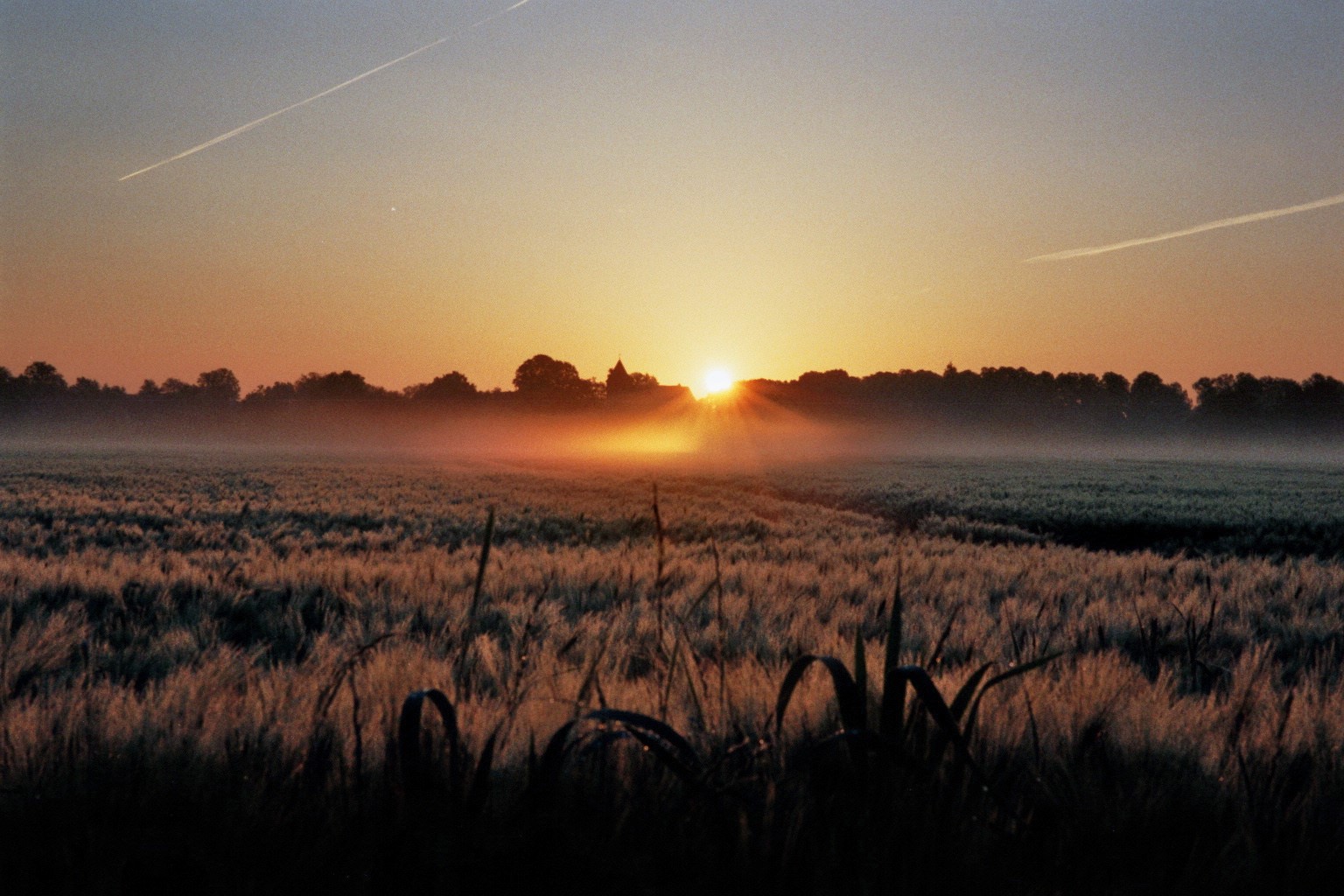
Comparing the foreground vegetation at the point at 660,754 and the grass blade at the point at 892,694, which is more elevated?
the grass blade at the point at 892,694

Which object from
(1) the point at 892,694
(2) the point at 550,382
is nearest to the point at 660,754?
(1) the point at 892,694

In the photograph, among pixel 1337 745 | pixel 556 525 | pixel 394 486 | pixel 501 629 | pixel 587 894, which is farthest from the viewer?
pixel 394 486

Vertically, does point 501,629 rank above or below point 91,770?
below

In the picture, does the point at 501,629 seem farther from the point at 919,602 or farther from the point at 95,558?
the point at 95,558

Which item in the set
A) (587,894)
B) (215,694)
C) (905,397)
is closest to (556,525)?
(215,694)

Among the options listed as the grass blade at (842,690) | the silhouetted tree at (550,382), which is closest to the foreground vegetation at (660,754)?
the grass blade at (842,690)

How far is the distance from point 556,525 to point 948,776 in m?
12.4

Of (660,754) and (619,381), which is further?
(619,381)

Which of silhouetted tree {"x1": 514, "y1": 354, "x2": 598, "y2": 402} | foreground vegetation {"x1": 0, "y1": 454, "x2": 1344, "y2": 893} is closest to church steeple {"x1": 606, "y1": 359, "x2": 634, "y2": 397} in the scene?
silhouetted tree {"x1": 514, "y1": 354, "x2": 598, "y2": 402}

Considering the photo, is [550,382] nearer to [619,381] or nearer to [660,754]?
[619,381]

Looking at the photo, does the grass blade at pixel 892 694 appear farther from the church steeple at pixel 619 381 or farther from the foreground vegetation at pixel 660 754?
the church steeple at pixel 619 381

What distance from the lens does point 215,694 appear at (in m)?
2.50

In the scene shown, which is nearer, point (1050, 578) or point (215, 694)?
point (215, 694)

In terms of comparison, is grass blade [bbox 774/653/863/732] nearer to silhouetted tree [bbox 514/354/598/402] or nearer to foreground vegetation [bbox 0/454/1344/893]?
foreground vegetation [bbox 0/454/1344/893]
